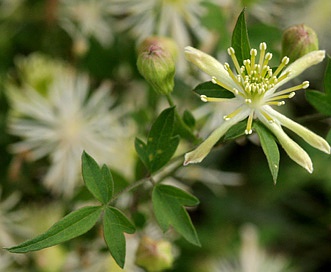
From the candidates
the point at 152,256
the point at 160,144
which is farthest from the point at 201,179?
the point at 160,144

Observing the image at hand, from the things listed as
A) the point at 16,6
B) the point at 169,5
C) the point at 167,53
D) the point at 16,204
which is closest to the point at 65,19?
the point at 16,6

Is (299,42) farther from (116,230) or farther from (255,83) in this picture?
(116,230)

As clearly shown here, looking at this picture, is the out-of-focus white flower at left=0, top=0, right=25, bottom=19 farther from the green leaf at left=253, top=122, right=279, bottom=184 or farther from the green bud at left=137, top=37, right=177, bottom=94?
the green leaf at left=253, top=122, right=279, bottom=184

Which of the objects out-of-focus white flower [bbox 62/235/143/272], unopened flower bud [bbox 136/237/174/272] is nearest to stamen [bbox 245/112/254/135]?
unopened flower bud [bbox 136/237/174/272]

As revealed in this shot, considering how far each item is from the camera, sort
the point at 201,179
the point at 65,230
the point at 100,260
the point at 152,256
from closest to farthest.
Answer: the point at 65,230
the point at 152,256
the point at 100,260
the point at 201,179

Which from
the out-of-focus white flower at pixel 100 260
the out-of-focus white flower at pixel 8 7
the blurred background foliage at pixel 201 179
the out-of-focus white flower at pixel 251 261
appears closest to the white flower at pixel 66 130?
the blurred background foliage at pixel 201 179

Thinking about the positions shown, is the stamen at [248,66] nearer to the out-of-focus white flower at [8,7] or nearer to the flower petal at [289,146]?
the flower petal at [289,146]
